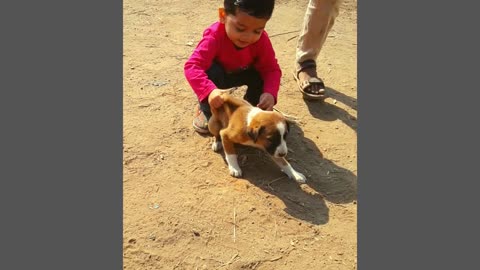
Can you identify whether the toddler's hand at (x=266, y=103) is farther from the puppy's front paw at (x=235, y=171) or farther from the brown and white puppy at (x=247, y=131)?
the puppy's front paw at (x=235, y=171)

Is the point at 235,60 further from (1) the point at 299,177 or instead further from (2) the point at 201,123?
(1) the point at 299,177

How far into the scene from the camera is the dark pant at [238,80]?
4.03 meters

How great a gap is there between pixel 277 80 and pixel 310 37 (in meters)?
0.90

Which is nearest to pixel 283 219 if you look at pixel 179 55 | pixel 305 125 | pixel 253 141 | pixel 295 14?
pixel 253 141

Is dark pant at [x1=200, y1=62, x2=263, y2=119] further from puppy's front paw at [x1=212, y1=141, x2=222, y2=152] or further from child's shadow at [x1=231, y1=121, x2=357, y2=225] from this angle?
child's shadow at [x1=231, y1=121, x2=357, y2=225]

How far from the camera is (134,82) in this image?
4645 millimetres

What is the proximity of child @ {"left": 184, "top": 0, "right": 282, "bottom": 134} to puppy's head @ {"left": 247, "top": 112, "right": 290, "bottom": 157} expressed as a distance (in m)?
0.37

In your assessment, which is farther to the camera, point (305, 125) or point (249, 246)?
point (305, 125)

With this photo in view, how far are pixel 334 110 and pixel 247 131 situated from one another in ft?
4.60

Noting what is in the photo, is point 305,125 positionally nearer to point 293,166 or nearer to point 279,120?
point 293,166

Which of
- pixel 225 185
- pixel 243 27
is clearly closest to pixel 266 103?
pixel 243 27

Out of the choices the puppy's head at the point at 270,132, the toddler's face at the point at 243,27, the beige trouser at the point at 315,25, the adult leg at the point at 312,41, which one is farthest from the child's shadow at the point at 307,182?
the beige trouser at the point at 315,25

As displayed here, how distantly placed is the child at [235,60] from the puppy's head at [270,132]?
0.37m

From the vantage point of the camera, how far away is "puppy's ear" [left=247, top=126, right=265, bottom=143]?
3451 mm
